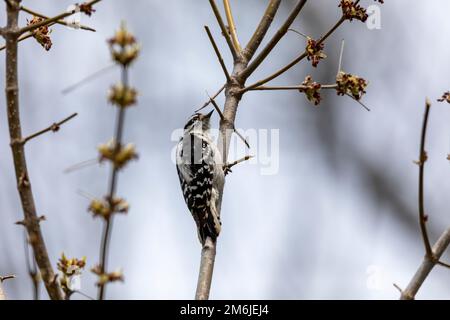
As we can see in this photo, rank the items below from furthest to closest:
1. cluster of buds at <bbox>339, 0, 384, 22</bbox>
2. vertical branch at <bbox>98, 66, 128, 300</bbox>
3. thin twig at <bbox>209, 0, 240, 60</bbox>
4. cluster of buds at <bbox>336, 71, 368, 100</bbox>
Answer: thin twig at <bbox>209, 0, 240, 60</bbox> → cluster of buds at <bbox>339, 0, 384, 22</bbox> → cluster of buds at <bbox>336, 71, 368, 100</bbox> → vertical branch at <bbox>98, 66, 128, 300</bbox>

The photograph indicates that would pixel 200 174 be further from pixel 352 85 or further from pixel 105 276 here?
pixel 105 276

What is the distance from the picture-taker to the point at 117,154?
1648 millimetres

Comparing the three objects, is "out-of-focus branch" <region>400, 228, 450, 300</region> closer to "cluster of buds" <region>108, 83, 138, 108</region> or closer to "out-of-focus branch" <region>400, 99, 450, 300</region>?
A: "out-of-focus branch" <region>400, 99, 450, 300</region>

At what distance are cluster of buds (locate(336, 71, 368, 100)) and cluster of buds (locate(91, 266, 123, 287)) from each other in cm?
219

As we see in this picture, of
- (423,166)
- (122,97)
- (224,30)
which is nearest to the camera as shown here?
(122,97)

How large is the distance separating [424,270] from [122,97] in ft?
5.03

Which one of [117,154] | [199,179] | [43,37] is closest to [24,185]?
[117,154]

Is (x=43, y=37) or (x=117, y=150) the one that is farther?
(x=43, y=37)

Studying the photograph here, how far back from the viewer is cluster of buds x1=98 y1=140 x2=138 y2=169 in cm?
165

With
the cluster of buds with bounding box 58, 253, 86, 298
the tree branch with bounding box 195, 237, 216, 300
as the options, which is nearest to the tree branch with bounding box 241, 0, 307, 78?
the tree branch with bounding box 195, 237, 216, 300

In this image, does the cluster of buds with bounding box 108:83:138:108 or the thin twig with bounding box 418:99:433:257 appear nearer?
the cluster of buds with bounding box 108:83:138:108
